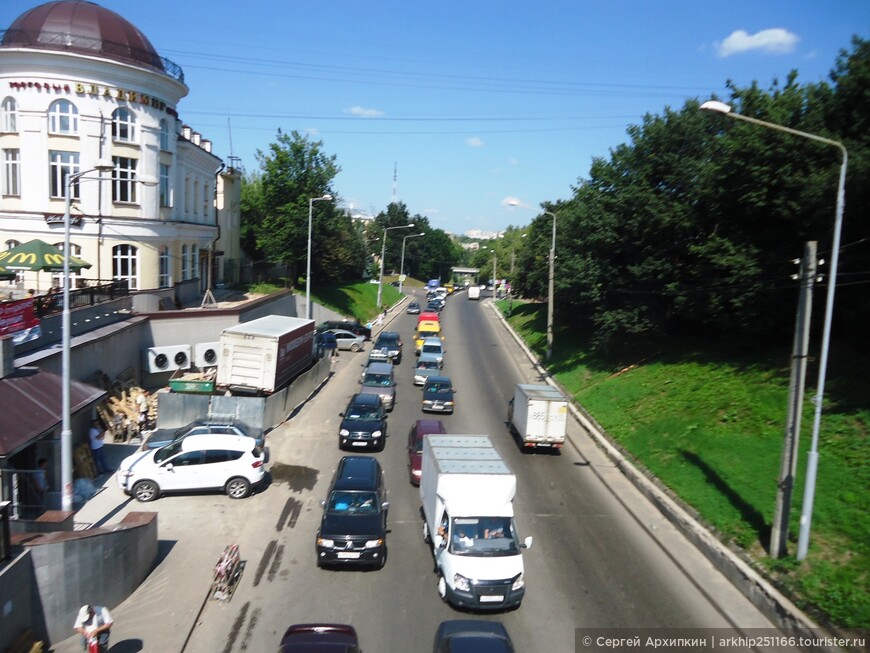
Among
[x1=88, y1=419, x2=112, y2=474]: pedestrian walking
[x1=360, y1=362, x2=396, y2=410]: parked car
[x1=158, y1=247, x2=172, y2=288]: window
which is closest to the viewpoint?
[x1=88, y1=419, x2=112, y2=474]: pedestrian walking

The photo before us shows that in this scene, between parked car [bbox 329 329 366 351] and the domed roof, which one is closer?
the domed roof

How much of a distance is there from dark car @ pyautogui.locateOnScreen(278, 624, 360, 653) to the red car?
9.59m

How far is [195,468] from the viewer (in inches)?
739

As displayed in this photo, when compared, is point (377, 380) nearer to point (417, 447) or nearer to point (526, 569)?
point (417, 447)

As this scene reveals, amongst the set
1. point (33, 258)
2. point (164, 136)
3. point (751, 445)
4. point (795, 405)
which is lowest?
point (751, 445)

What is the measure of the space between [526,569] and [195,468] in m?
9.78

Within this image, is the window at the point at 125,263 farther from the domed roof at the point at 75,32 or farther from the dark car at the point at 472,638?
the dark car at the point at 472,638

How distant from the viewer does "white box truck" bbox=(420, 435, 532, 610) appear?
41.9ft

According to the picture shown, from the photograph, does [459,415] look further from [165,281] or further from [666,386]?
[165,281]

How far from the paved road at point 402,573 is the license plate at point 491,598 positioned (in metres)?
0.39

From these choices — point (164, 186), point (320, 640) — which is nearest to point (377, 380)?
point (164, 186)

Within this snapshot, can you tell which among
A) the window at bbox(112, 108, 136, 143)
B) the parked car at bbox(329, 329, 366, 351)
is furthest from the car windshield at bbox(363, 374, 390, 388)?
the window at bbox(112, 108, 136, 143)

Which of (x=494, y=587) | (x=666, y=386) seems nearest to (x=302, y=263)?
(x=666, y=386)

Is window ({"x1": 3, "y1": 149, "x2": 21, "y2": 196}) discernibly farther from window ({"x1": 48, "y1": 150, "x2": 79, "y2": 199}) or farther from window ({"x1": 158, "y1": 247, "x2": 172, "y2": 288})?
window ({"x1": 158, "y1": 247, "x2": 172, "y2": 288})
